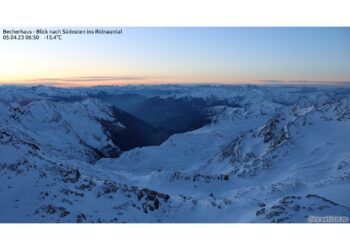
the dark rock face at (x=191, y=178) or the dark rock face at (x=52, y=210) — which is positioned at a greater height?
the dark rock face at (x=52, y=210)

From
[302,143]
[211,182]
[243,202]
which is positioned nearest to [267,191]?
[243,202]

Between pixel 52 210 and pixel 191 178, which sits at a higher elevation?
pixel 52 210

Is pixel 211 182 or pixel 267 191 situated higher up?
pixel 267 191

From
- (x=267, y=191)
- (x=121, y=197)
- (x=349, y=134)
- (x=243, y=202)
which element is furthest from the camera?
(x=349, y=134)

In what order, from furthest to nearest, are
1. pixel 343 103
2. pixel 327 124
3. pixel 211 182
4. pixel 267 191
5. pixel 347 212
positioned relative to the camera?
pixel 343 103, pixel 327 124, pixel 211 182, pixel 267 191, pixel 347 212

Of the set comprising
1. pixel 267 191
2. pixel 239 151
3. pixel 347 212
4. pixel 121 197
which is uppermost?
pixel 347 212

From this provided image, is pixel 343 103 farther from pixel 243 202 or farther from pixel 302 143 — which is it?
pixel 243 202

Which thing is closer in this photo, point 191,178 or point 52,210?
point 52,210

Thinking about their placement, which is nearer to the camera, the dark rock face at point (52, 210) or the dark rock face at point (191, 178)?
the dark rock face at point (52, 210)

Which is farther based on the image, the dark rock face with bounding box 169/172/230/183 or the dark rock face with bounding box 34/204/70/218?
the dark rock face with bounding box 169/172/230/183

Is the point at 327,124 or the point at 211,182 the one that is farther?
the point at 327,124

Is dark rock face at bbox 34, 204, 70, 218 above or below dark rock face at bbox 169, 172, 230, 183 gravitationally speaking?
above
